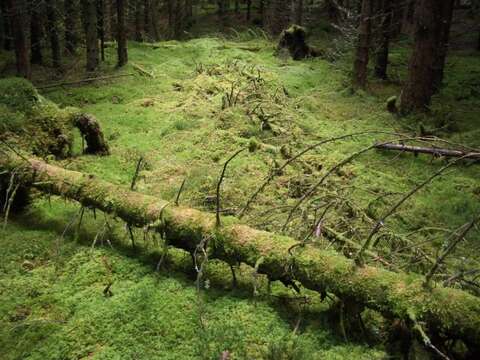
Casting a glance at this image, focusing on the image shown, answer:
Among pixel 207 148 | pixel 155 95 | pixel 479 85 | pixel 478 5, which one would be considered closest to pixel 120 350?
pixel 207 148

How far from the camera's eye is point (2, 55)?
16391mm

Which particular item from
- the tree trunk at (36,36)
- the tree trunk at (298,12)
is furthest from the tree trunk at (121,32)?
the tree trunk at (298,12)

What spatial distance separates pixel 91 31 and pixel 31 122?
6957 millimetres

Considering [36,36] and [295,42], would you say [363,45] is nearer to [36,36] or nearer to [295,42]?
[295,42]

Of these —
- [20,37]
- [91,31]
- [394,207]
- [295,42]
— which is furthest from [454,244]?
[295,42]

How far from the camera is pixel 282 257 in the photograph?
3938mm

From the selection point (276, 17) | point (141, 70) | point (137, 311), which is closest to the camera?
point (137, 311)

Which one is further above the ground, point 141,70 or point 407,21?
point 407,21

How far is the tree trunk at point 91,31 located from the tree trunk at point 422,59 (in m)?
9.28

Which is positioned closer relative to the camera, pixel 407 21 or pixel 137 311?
pixel 137 311

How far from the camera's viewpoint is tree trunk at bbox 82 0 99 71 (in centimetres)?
1253

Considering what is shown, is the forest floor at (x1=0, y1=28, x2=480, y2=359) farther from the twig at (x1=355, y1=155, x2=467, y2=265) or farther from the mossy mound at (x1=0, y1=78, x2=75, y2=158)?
the twig at (x1=355, y1=155, x2=467, y2=265)

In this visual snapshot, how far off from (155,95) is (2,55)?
29.0 feet

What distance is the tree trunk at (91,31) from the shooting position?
1253 cm
